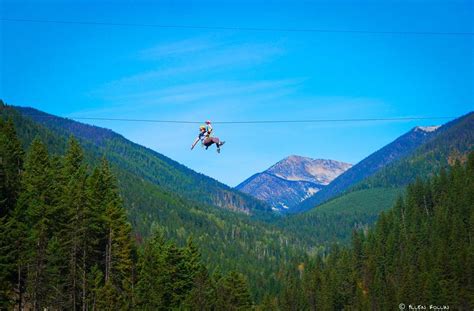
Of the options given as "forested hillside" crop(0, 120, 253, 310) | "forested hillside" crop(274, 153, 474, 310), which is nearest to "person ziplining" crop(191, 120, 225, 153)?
"forested hillside" crop(0, 120, 253, 310)

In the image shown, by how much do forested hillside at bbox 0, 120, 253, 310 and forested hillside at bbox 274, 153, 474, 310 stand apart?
40.0m

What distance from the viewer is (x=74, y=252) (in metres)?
64.9

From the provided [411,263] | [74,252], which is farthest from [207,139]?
[411,263]

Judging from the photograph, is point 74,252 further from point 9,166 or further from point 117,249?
point 9,166

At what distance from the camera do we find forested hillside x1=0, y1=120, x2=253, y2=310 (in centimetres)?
6022

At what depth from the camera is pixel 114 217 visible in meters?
72.2

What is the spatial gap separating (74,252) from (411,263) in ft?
296

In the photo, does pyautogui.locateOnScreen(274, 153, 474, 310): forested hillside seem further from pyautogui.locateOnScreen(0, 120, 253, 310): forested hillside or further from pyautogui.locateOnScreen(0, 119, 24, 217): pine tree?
pyautogui.locateOnScreen(0, 119, 24, 217): pine tree

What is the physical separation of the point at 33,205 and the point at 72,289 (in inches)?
372

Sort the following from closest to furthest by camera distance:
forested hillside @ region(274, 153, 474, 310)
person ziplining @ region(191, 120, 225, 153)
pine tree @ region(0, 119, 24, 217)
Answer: person ziplining @ region(191, 120, 225, 153) → pine tree @ region(0, 119, 24, 217) → forested hillside @ region(274, 153, 474, 310)

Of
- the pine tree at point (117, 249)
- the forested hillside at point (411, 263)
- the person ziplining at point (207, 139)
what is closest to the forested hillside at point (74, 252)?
the pine tree at point (117, 249)

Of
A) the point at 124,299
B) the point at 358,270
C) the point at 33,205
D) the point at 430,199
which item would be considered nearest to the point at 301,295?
the point at 358,270

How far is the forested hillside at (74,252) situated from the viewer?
198 feet

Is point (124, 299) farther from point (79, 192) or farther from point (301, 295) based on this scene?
point (301, 295)
